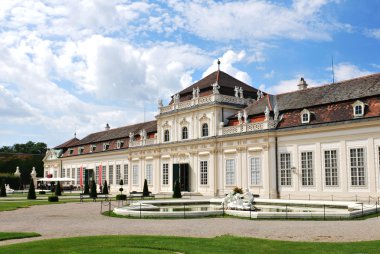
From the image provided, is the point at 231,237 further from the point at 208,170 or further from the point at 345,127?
the point at 208,170

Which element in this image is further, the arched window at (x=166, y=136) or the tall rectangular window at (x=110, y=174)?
the tall rectangular window at (x=110, y=174)

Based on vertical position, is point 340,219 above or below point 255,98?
below

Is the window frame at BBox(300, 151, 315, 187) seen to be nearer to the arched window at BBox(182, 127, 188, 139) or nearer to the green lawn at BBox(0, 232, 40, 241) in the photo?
the arched window at BBox(182, 127, 188, 139)

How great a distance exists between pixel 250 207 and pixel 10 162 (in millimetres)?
72564

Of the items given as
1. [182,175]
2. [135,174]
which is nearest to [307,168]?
[182,175]

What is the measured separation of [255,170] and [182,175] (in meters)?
10.8

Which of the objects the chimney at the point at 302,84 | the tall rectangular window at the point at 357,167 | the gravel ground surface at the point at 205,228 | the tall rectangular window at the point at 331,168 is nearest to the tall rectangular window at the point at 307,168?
the tall rectangular window at the point at 331,168

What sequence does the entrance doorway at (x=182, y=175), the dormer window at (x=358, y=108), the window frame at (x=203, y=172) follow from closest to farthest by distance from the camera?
the dormer window at (x=358, y=108), the window frame at (x=203, y=172), the entrance doorway at (x=182, y=175)

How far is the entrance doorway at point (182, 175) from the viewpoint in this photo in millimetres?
49844

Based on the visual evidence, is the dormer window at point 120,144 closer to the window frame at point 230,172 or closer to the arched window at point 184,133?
the arched window at point 184,133

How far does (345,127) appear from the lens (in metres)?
34.9

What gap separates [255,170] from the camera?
42.0m

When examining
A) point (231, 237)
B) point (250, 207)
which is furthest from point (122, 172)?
point (231, 237)

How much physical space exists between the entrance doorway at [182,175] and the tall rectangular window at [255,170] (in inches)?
381
